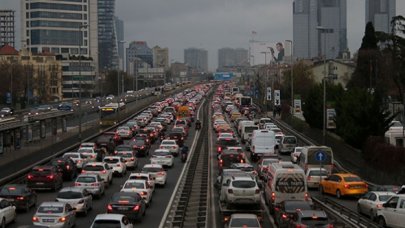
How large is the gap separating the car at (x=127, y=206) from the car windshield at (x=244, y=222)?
230 inches

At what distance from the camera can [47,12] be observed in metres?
198

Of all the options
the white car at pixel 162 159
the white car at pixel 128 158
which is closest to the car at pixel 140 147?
the white car at pixel 162 159

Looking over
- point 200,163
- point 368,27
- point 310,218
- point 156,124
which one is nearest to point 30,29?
point 368,27

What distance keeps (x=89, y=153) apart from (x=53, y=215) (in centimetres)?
2496

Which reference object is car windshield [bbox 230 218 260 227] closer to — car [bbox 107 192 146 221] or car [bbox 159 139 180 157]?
car [bbox 107 192 146 221]

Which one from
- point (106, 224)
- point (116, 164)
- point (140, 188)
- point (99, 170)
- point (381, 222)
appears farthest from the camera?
point (116, 164)

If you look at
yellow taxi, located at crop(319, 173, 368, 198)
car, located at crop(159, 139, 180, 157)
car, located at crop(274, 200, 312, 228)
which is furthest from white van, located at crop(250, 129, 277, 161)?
car, located at crop(274, 200, 312, 228)

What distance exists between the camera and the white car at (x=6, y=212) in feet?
84.4

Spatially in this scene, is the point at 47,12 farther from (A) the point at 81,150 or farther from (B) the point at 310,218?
(B) the point at 310,218

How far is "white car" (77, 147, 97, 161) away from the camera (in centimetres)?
4844

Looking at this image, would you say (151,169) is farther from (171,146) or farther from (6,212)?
(171,146)

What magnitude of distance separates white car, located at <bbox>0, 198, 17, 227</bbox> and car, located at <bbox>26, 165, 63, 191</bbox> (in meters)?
9.15

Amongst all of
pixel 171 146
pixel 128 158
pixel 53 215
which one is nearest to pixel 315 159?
pixel 128 158

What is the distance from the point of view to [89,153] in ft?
162
